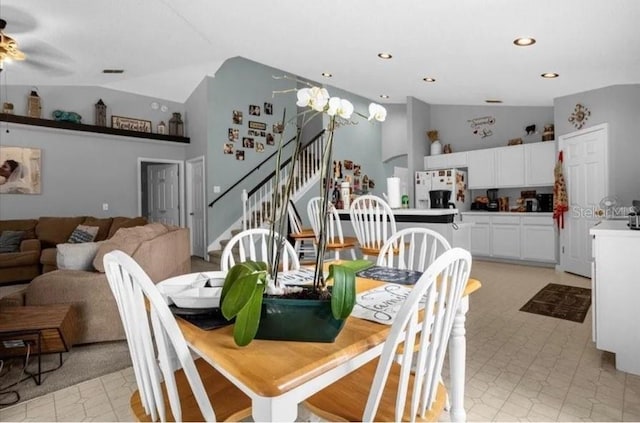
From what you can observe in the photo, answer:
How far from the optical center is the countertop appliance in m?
6.28

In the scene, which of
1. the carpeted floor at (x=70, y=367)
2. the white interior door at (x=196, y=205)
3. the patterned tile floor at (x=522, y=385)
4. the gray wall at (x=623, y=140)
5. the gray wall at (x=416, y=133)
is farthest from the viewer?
the white interior door at (x=196, y=205)

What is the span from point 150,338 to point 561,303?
4170mm

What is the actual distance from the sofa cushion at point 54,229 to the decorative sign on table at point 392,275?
5414 millimetres

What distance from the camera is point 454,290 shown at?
3.65 ft

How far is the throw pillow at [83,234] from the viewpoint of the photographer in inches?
206

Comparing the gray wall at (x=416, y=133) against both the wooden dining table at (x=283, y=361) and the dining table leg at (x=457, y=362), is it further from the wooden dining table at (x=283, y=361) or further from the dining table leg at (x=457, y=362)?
the wooden dining table at (x=283, y=361)

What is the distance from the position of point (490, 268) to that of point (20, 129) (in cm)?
776

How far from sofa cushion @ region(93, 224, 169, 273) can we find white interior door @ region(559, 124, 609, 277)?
547cm

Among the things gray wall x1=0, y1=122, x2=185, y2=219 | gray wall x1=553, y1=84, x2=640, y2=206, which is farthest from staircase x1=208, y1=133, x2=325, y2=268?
gray wall x1=553, y1=84, x2=640, y2=206

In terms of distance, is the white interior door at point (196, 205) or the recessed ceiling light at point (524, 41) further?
the white interior door at point (196, 205)

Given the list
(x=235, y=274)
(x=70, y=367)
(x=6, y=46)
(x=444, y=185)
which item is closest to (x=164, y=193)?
(x=6, y=46)

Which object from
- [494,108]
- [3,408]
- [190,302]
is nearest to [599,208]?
[494,108]

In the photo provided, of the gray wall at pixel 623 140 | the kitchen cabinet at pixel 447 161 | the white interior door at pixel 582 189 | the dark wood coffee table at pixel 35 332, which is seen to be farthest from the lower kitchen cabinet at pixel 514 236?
the dark wood coffee table at pixel 35 332

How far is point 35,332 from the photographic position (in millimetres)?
2246
